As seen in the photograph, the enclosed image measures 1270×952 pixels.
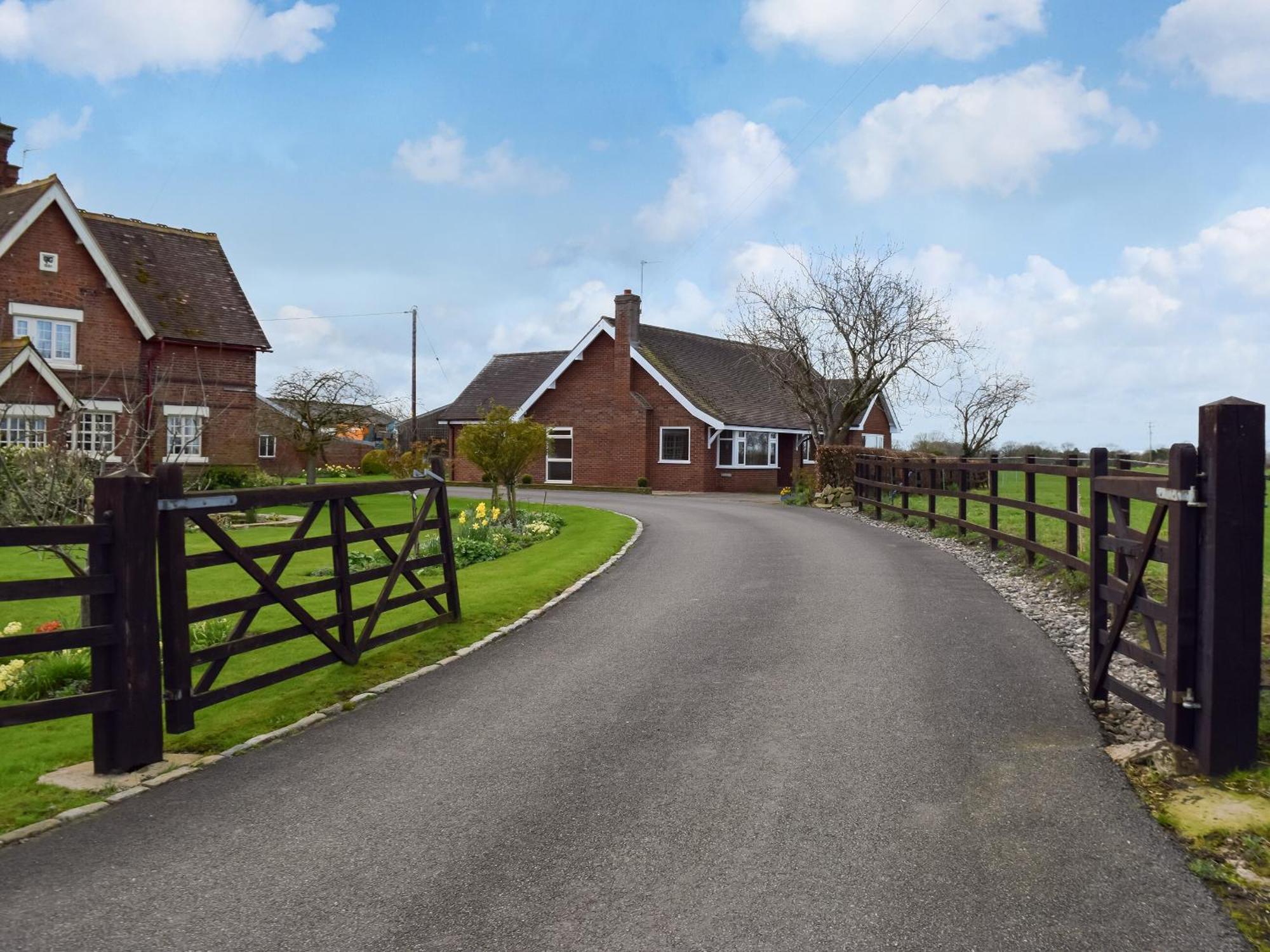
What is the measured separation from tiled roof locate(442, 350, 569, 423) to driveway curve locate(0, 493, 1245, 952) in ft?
141

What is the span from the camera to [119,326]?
3294 cm

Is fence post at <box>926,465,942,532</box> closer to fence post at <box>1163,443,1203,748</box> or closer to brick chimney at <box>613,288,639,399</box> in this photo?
fence post at <box>1163,443,1203,748</box>

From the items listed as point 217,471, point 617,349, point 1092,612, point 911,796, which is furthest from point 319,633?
point 617,349

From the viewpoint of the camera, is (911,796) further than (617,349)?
No

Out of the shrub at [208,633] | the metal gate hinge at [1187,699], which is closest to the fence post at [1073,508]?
the metal gate hinge at [1187,699]

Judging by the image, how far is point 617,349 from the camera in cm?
4116

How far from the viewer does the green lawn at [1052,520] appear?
1229 cm

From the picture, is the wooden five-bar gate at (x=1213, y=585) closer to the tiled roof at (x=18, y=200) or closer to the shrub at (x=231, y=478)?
the shrub at (x=231, y=478)

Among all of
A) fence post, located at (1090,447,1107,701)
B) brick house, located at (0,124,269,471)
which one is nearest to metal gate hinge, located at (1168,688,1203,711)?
fence post, located at (1090,447,1107,701)

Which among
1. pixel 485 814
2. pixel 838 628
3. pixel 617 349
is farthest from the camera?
pixel 617 349

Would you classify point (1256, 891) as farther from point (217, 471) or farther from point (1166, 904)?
point (217, 471)

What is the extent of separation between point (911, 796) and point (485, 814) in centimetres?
230

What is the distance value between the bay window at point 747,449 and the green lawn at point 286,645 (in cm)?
1991

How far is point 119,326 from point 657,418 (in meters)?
19.9
